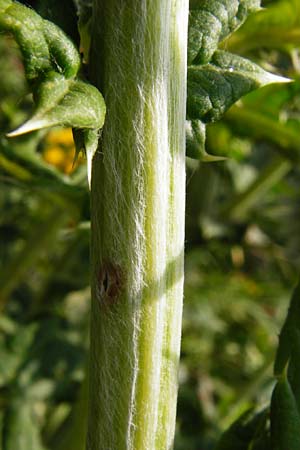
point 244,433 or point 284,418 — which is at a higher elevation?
point 284,418

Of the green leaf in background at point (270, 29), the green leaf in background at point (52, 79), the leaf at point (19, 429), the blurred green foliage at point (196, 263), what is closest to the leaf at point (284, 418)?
the blurred green foliage at point (196, 263)

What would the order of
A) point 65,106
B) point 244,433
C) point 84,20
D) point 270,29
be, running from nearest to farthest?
point 65,106
point 84,20
point 244,433
point 270,29

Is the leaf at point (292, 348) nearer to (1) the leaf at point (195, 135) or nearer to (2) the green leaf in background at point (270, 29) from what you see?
(1) the leaf at point (195, 135)

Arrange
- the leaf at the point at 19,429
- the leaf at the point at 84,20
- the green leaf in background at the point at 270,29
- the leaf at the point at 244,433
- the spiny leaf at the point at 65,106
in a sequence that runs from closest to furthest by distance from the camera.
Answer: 1. the spiny leaf at the point at 65,106
2. the leaf at the point at 84,20
3. the leaf at the point at 244,433
4. the green leaf in background at the point at 270,29
5. the leaf at the point at 19,429

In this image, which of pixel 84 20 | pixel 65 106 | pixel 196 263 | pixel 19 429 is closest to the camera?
pixel 65 106

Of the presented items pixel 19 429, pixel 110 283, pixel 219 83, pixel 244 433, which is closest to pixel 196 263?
pixel 19 429

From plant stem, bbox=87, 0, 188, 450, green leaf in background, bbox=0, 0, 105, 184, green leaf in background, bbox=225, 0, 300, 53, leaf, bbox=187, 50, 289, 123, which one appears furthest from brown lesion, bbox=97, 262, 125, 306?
green leaf in background, bbox=225, 0, 300, 53

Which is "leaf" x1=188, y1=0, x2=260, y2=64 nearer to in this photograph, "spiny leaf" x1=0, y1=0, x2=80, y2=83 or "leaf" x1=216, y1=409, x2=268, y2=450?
"spiny leaf" x1=0, y1=0, x2=80, y2=83

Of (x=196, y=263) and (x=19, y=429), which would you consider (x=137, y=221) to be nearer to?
(x=19, y=429)
